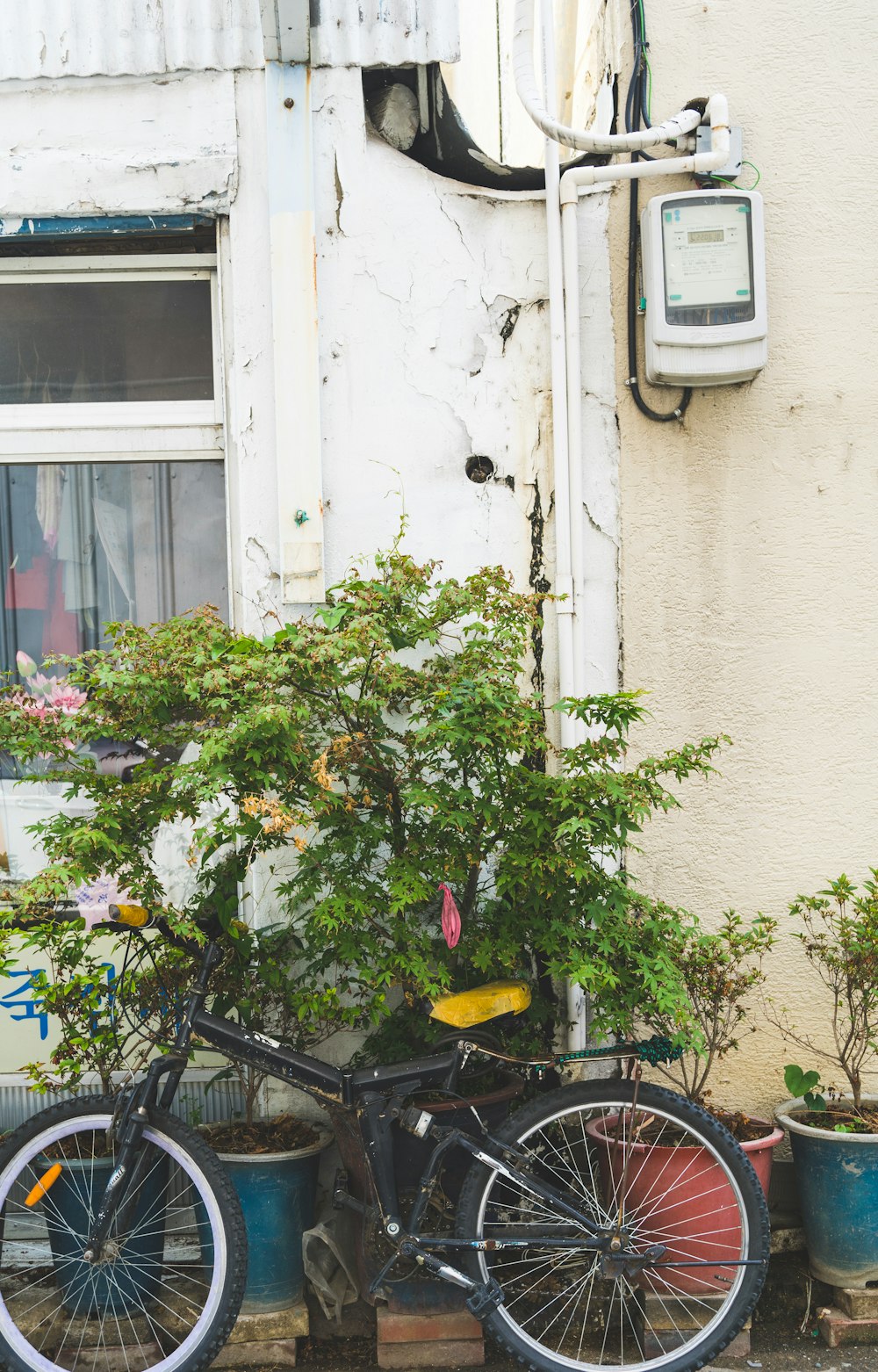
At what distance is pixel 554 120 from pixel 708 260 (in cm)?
66

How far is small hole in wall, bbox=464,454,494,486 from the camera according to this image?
389cm

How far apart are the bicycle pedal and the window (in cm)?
231

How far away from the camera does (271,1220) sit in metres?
3.32

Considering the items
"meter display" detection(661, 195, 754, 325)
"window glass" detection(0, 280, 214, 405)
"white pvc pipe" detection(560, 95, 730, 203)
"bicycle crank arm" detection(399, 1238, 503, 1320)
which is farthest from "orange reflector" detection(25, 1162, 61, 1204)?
"white pvc pipe" detection(560, 95, 730, 203)

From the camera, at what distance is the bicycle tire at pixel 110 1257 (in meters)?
3.01

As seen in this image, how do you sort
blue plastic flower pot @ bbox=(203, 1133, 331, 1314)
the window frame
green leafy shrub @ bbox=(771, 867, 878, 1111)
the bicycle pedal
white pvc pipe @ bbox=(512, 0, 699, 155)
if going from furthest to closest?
1. the window frame
2. white pvc pipe @ bbox=(512, 0, 699, 155)
3. green leafy shrub @ bbox=(771, 867, 878, 1111)
4. blue plastic flower pot @ bbox=(203, 1133, 331, 1314)
5. the bicycle pedal

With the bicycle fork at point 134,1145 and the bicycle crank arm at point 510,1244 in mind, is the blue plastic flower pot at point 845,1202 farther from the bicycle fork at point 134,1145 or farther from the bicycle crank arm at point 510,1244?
the bicycle fork at point 134,1145

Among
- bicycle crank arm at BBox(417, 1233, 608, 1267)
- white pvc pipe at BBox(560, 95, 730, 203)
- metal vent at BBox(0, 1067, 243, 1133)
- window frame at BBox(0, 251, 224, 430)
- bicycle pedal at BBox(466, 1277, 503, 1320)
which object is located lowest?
bicycle pedal at BBox(466, 1277, 503, 1320)

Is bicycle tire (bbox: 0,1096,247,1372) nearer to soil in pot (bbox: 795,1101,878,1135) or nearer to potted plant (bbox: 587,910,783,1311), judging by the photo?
potted plant (bbox: 587,910,783,1311)

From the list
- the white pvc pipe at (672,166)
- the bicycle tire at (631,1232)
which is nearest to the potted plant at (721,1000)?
the bicycle tire at (631,1232)

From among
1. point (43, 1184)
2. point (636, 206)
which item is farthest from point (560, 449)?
point (43, 1184)

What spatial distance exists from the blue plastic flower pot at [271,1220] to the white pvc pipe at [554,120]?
3.20m

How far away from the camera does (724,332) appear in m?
3.72

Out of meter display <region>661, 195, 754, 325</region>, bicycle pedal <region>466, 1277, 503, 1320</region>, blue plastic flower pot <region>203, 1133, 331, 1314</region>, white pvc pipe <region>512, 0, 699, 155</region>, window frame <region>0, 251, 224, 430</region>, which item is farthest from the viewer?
window frame <region>0, 251, 224, 430</region>
